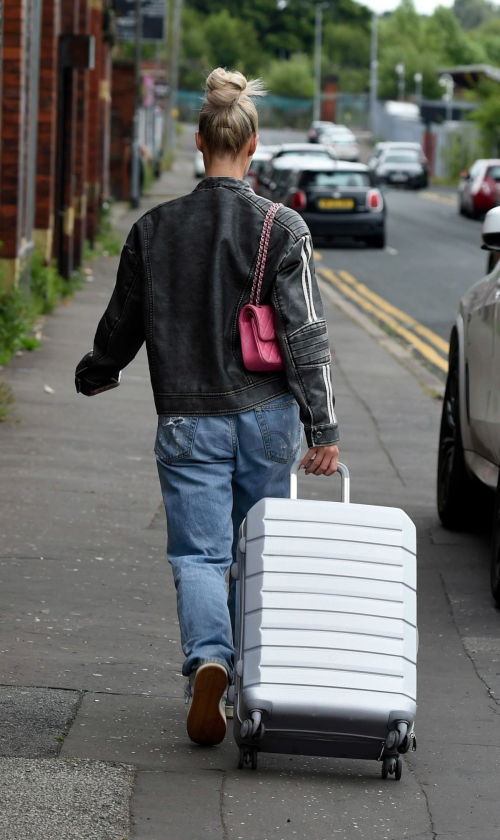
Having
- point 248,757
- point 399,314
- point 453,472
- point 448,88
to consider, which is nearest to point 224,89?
point 248,757

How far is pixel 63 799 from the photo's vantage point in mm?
3691

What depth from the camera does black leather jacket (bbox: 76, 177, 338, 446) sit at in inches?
160

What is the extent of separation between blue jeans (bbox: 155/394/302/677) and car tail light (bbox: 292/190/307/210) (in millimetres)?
23857

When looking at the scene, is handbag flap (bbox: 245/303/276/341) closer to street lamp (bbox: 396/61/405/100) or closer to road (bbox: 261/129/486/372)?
road (bbox: 261/129/486/372)

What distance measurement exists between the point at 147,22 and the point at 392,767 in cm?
3691

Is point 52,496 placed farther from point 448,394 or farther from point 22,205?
point 22,205

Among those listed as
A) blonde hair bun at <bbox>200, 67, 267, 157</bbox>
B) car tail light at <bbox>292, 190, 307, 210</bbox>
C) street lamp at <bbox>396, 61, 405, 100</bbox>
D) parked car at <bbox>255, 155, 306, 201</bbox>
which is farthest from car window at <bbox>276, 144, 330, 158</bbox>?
street lamp at <bbox>396, 61, 405, 100</bbox>

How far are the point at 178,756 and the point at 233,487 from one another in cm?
78

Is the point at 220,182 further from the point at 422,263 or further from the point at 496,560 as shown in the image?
the point at 422,263

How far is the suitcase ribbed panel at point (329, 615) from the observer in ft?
12.5

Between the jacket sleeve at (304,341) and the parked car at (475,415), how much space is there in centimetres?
221

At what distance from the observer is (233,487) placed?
4324 millimetres

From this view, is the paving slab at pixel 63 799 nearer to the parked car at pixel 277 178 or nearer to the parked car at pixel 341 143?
the parked car at pixel 277 178

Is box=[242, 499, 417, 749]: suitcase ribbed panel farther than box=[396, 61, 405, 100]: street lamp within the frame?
No
